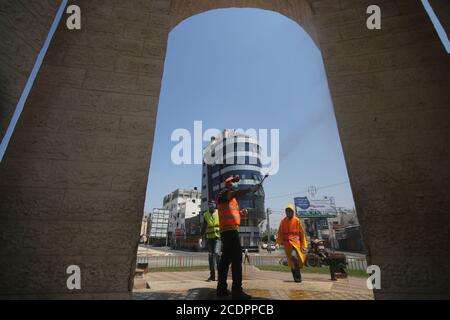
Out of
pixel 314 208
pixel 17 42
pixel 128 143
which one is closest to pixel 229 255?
pixel 128 143

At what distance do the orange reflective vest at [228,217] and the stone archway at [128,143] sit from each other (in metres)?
1.39

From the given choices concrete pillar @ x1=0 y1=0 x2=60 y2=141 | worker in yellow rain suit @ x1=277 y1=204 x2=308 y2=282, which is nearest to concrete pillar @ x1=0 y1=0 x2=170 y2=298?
concrete pillar @ x1=0 y1=0 x2=60 y2=141

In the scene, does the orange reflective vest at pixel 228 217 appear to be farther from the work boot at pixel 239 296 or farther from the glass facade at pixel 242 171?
the glass facade at pixel 242 171

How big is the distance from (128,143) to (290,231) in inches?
177

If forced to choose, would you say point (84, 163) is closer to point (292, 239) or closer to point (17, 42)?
point (17, 42)

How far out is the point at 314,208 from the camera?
39969mm

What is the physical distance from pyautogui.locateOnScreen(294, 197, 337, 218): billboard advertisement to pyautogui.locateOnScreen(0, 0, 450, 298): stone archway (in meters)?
38.8

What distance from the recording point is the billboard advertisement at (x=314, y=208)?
38.8 metres

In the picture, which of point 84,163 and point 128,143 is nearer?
point 84,163

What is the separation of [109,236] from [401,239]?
324 cm

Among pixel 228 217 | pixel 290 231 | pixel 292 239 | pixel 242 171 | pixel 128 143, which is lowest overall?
pixel 292 239

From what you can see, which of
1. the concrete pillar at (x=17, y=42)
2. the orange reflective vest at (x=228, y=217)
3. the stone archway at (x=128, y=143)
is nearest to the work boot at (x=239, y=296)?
the orange reflective vest at (x=228, y=217)

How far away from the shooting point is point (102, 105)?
2.89m

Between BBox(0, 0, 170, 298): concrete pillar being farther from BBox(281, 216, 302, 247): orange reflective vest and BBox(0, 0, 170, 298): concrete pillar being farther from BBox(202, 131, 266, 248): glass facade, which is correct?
BBox(202, 131, 266, 248): glass facade
